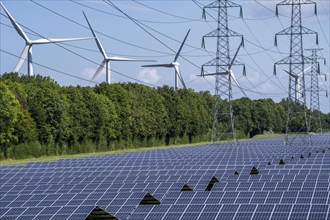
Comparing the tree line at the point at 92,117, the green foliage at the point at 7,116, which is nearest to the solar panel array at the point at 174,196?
the green foliage at the point at 7,116

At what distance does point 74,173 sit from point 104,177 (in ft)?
14.7

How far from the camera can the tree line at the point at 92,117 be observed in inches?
3310

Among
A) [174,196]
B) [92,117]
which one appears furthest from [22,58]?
[174,196]

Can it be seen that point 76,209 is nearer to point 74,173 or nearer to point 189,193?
point 189,193

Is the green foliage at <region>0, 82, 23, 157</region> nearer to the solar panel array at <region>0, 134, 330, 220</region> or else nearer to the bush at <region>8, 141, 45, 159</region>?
the bush at <region>8, 141, 45, 159</region>

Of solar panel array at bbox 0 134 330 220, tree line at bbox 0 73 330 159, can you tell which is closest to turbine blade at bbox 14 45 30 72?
tree line at bbox 0 73 330 159

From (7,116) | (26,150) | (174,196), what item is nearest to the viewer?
(174,196)

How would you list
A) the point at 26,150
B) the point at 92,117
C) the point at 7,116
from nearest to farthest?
the point at 7,116
the point at 26,150
the point at 92,117

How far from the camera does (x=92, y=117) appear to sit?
100188mm

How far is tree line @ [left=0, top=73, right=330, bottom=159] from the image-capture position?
84.1m

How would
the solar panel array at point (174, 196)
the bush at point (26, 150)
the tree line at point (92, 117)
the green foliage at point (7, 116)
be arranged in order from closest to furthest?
the solar panel array at point (174, 196) < the green foliage at point (7, 116) < the bush at point (26, 150) < the tree line at point (92, 117)

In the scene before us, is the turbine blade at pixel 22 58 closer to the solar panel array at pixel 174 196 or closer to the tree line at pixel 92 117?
the tree line at pixel 92 117

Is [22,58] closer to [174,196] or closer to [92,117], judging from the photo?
[92,117]

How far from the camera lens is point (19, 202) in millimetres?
25266
